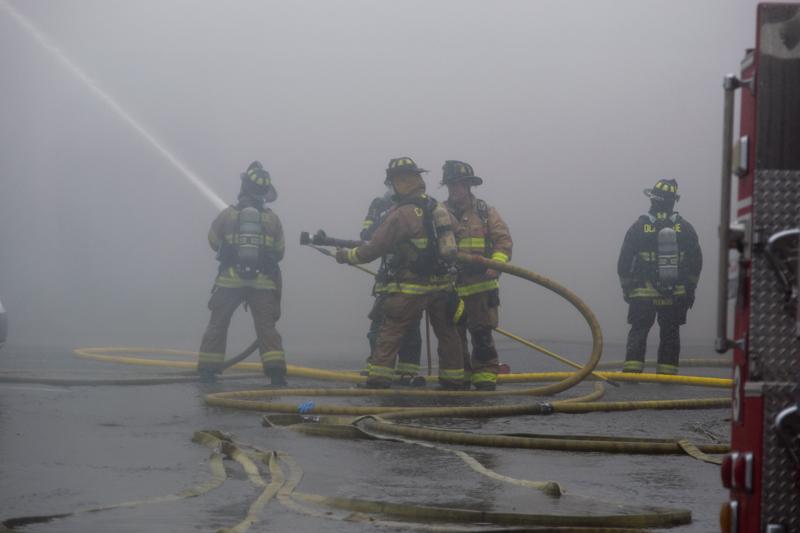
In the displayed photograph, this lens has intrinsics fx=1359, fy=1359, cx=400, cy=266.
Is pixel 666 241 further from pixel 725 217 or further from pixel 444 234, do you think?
pixel 725 217

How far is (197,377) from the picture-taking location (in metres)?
10.5

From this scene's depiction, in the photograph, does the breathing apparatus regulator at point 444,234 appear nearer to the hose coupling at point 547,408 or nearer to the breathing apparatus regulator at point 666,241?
the hose coupling at point 547,408

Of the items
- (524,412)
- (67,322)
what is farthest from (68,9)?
(524,412)

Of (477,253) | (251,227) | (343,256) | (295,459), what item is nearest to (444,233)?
(343,256)

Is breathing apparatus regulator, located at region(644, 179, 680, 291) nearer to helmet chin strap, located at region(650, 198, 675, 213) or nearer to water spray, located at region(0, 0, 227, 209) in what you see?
helmet chin strap, located at region(650, 198, 675, 213)

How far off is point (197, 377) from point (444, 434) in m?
4.59

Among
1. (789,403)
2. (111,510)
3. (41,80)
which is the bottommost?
(111,510)

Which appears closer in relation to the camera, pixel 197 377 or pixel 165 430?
pixel 165 430

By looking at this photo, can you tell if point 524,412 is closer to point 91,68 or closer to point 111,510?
point 111,510

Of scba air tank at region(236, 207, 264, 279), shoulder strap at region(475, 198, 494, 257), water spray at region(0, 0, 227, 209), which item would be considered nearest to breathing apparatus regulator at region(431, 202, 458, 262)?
shoulder strap at region(475, 198, 494, 257)

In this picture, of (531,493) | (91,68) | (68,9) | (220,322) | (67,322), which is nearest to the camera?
(531,493)

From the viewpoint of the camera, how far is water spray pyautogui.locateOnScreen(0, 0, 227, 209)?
29250 mm

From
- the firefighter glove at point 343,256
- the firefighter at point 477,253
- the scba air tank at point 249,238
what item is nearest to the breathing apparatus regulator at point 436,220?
the firefighter glove at point 343,256

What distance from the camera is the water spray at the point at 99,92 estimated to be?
29.2 meters
